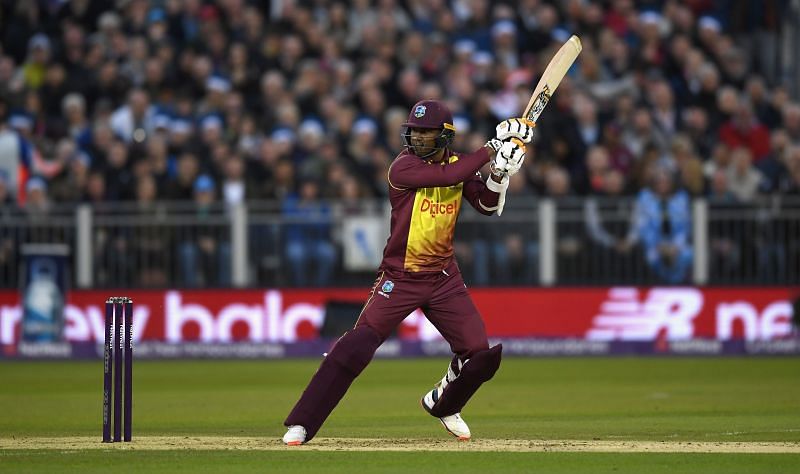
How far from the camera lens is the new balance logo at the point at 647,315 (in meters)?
19.3

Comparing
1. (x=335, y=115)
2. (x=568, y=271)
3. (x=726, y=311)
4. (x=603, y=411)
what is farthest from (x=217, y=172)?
(x=603, y=411)

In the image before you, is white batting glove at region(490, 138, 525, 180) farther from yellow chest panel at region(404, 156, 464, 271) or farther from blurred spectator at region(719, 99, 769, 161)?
blurred spectator at region(719, 99, 769, 161)

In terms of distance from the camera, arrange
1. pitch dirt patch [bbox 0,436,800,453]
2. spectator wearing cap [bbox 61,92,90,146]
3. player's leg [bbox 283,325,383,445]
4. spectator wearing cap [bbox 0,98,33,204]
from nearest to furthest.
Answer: pitch dirt patch [bbox 0,436,800,453], player's leg [bbox 283,325,383,445], spectator wearing cap [bbox 0,98,33,204], spectator wearing cap [bbox 61,92,90,146]

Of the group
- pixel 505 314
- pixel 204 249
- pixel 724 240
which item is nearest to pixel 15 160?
pixel 204 249

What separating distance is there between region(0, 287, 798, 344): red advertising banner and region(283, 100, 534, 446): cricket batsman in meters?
9.18

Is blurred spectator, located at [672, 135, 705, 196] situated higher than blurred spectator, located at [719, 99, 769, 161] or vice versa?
blurred spectator, located at [719, 99, 769, 161]

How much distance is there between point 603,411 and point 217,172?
8.26 metres

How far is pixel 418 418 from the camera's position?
12461 millimetres

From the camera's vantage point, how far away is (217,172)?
19.7 metres

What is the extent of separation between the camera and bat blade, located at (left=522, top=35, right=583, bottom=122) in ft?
34.2

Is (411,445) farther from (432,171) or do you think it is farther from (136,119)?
(136,119)

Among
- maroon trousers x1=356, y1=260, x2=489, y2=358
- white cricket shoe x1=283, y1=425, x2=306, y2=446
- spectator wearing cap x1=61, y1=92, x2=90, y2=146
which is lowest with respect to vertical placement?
white cricket shoe x1=283, y1=425, x2=306, y2=446

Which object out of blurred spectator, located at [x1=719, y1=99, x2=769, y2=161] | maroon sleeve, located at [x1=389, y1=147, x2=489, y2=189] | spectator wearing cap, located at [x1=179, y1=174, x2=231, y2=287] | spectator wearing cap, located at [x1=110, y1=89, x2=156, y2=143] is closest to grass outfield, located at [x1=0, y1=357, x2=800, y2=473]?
spectator wearing cap, located at [x1=179, y1=174, x2=231, y2=287]

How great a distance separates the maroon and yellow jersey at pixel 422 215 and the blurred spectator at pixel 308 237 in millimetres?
9089
